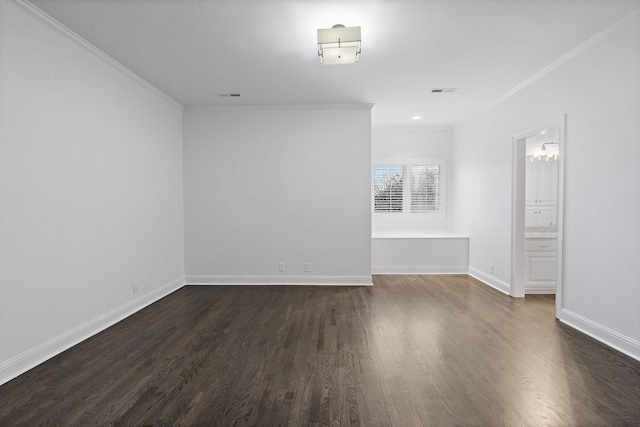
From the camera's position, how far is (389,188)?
6844 millimetres

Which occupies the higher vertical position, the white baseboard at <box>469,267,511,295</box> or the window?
the window

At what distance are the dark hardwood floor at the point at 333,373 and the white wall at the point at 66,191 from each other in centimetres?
33

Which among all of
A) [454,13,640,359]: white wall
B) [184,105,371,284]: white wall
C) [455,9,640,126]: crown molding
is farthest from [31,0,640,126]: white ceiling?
[184,105,371,284]: white wall

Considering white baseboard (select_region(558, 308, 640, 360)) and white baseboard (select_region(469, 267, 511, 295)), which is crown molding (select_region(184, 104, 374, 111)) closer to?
white baseboard (select_region(469, 267, 511, 295))

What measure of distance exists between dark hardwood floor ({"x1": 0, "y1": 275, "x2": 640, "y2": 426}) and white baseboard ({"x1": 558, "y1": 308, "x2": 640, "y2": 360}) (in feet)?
0.29

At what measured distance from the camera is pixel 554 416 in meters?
1.98

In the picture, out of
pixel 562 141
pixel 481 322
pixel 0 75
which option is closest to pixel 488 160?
pixel 562 141

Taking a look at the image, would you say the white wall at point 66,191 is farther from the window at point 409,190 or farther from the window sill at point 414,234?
the window at point 409,190

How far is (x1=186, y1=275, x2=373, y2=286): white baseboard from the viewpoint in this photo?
17.3 ft

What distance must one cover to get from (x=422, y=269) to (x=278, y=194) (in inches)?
114

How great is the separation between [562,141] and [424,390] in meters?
3.01

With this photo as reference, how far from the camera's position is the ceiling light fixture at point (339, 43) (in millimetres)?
2803

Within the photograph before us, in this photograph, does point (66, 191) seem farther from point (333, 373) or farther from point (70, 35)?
point (333, 373)

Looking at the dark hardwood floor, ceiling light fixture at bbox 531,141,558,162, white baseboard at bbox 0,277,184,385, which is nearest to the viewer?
the dark hardwood floor
